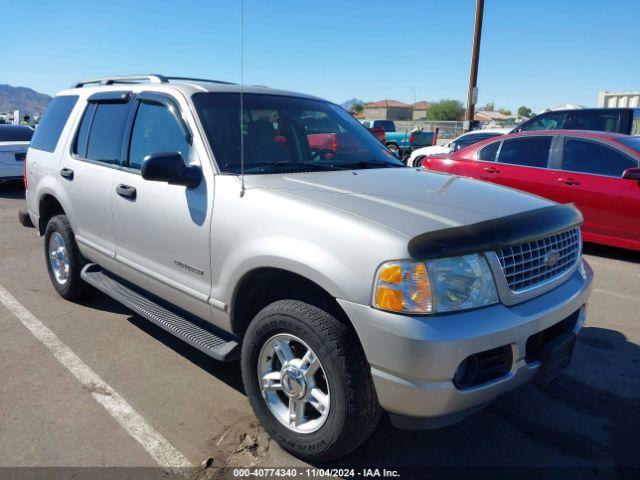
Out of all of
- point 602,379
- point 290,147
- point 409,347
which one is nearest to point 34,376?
point 290,147

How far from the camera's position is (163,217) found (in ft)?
10.9

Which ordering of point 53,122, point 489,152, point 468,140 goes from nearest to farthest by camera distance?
point 53,122
point 489,152
point 468,140

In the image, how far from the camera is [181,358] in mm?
3854

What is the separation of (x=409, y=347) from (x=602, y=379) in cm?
220

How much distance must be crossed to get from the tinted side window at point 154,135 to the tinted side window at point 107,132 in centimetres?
20

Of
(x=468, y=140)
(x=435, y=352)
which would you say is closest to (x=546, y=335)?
(x=435, y=352)

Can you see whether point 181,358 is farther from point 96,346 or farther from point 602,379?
point 602,379

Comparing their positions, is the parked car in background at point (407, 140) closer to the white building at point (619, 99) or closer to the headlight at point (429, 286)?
the white building at point (619, 99)

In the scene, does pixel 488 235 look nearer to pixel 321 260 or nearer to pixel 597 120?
pixel 321 260

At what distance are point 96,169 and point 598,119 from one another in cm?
990

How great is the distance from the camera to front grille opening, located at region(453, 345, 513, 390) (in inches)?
88.1

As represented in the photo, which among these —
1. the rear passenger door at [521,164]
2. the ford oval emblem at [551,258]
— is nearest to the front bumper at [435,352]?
the ford oval emblem at [551,258]

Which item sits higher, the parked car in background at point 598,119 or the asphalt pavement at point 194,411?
the parked car in background at point 598,119

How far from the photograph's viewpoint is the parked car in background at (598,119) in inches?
407
